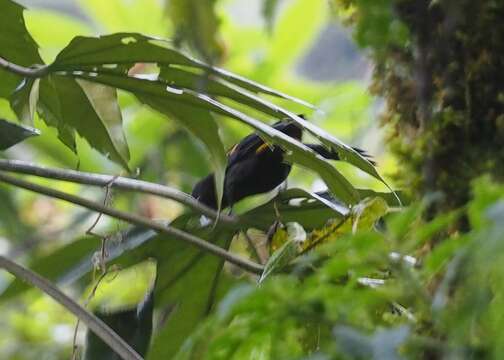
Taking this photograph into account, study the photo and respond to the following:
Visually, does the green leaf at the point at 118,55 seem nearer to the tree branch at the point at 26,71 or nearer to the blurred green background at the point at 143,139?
the tree branch at the point at 26,71

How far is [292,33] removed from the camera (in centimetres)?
302

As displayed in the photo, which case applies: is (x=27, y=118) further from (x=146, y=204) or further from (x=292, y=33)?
(x=292, y=33)

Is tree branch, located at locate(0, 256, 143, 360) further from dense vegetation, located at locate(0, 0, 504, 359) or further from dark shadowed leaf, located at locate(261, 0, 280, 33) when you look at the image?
dark shadowed leaf, located at locate(261, 0, 280, 33)

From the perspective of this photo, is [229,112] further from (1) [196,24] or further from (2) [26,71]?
(1) [196,24]

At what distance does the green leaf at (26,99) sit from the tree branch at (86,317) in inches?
8.4

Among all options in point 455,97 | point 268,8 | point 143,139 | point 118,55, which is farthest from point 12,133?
point 143,139

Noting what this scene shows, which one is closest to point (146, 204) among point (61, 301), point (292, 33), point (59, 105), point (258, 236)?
point (292, 33)

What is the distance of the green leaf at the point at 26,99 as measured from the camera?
1.21m

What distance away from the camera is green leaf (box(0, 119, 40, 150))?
1.25 meters

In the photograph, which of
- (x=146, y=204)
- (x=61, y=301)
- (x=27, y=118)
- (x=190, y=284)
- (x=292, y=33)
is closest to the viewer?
(x=61, y=301)

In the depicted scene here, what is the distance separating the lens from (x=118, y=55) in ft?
3.97

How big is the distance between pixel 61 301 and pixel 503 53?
0.68 m

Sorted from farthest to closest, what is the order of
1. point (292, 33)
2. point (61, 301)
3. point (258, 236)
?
point (292, 33) < point (258, 236) < point (61, 301)

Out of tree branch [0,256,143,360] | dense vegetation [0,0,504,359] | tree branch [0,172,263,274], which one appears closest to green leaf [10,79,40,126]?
dense vegetation [0,0,504,359]
